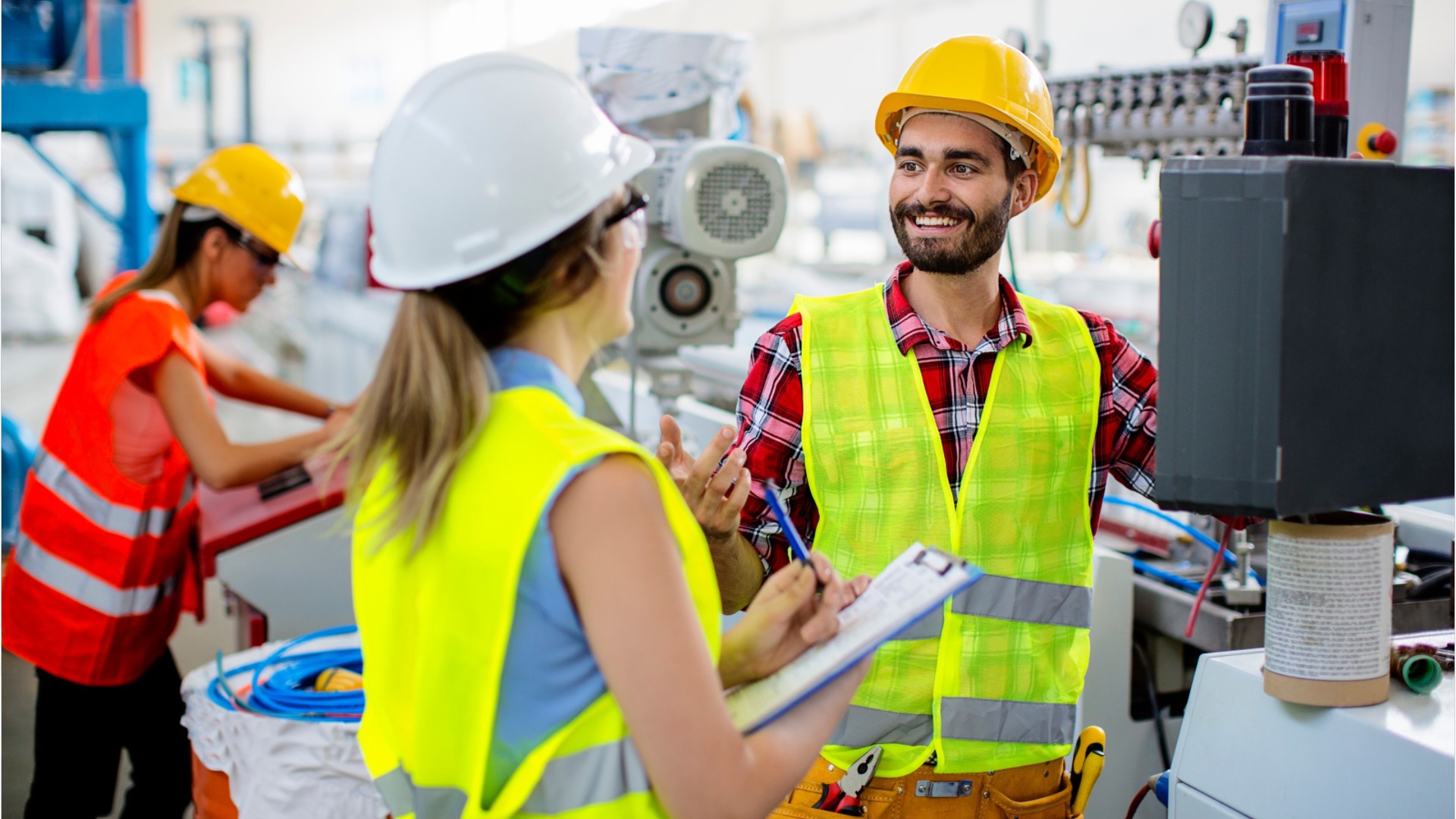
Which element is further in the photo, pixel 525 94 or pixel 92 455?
pixel 92 455

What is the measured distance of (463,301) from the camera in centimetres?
101

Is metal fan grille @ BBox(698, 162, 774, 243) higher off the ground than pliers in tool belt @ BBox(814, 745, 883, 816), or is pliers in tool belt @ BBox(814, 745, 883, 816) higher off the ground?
metal fan grille @ BBox(698, 162, 774, 243)

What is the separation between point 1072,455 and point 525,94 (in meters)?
0.86

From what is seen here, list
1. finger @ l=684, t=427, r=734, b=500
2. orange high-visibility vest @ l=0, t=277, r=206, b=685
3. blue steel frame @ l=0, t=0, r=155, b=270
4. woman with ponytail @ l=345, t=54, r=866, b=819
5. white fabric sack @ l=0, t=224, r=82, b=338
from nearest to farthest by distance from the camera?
woman with ponytail @ l=345, t=54, r=866, b=819 < finger @ l=684, t=427, r=734, b=500 < orange high-visibility vest @ l=0, t=277, r=206, b=685 < blue steel frame @ l=0, t=0, r=155, b=270 < white fabric sack @ l=0, t=224, r=82, b=338

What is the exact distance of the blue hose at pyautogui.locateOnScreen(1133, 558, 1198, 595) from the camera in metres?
2.19

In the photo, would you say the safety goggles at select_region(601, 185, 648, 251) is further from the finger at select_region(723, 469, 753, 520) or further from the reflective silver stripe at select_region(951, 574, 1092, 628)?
the reflective silver stripe at select_region(951, 574, 1092, 628)

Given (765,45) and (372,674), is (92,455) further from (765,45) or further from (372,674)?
(765,45)

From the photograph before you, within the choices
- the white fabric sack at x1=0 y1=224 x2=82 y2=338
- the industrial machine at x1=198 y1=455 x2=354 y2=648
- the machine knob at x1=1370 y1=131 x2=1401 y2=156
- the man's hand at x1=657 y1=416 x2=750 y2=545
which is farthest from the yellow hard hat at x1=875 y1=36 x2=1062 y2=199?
the white fabric sack at x1=0 y1=224 x2=82 y2=338

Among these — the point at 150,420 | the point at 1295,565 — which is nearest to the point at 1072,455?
the point at 1295,565

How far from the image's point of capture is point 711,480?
132cm

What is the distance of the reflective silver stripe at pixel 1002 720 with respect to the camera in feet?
4.91

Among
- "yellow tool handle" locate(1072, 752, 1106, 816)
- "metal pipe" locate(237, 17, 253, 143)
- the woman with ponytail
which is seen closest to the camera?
the woman with ponytail

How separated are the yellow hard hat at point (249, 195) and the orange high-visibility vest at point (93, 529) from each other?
244mm

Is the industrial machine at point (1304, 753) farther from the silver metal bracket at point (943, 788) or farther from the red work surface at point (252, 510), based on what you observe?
the red work surface at point (252, 510)
